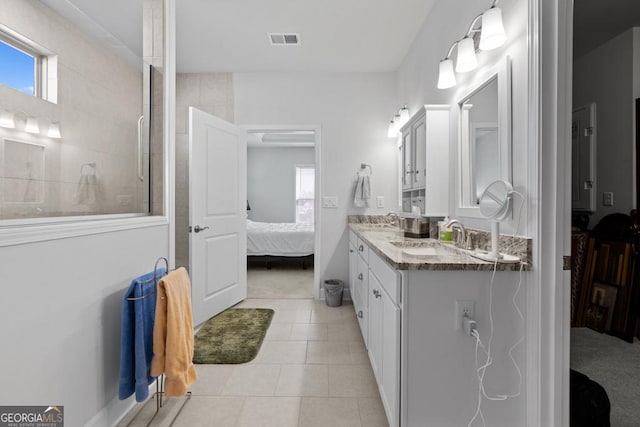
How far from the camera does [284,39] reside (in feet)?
→ 9.77

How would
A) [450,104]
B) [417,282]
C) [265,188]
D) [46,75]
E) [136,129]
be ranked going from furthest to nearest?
[265,188], [450,104], [136,129], [417,282], [46,75]

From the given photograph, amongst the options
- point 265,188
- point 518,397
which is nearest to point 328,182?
point 518,397

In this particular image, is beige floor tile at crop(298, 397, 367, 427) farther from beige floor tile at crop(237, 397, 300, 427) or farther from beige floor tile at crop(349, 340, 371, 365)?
beige floor tile at crop(349, 340, 371, 365)

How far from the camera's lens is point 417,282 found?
1.38 metres

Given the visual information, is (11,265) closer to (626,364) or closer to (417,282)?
(417,282)

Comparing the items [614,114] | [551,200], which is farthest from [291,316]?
[614,114]

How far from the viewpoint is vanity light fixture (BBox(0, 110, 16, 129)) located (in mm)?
1068


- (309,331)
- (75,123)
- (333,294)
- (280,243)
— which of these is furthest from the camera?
(280,243)

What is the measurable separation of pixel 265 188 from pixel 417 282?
22.6ft

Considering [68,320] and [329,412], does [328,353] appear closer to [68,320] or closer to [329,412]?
[329,412]

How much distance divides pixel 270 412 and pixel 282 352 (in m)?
0.69

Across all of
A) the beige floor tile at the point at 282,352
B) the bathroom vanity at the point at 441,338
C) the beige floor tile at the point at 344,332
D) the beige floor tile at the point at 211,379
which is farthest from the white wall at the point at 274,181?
the bathroom vanity at the point at 441,338

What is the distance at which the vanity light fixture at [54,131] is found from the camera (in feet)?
4.23

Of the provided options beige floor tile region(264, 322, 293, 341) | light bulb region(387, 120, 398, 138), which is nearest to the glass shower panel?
beige floor tile region(264, 322, 293, 341)
